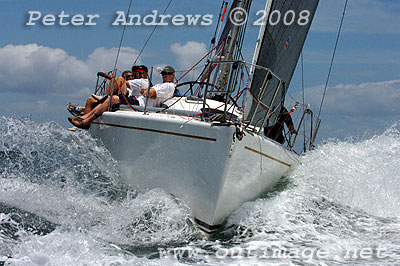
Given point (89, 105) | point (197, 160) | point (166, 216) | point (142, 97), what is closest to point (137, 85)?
point (142, 97)

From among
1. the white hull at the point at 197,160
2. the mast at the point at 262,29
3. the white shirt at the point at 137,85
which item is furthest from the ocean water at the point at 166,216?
the mast at the point at 262,29

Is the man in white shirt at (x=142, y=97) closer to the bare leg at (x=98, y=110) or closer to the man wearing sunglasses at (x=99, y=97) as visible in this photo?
the bare leg at (x=98, y=110)

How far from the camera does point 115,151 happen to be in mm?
5867

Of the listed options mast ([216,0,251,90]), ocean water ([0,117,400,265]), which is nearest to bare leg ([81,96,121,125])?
ocean water ([0,117,400,265])

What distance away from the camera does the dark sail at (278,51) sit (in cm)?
532

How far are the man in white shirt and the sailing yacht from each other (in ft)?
0.59

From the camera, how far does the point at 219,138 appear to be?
14.7 ft

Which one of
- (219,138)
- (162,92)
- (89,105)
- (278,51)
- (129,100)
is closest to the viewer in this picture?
(219,138)

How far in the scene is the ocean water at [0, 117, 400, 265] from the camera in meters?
3.87

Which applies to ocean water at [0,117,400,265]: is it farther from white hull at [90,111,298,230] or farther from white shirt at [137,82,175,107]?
white shirt at [137,82,175,107]

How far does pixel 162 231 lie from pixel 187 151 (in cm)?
92

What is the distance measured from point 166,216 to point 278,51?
2.69 m

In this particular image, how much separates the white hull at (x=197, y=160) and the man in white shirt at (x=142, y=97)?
1.62 feet

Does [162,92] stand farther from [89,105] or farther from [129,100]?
[89,105]
